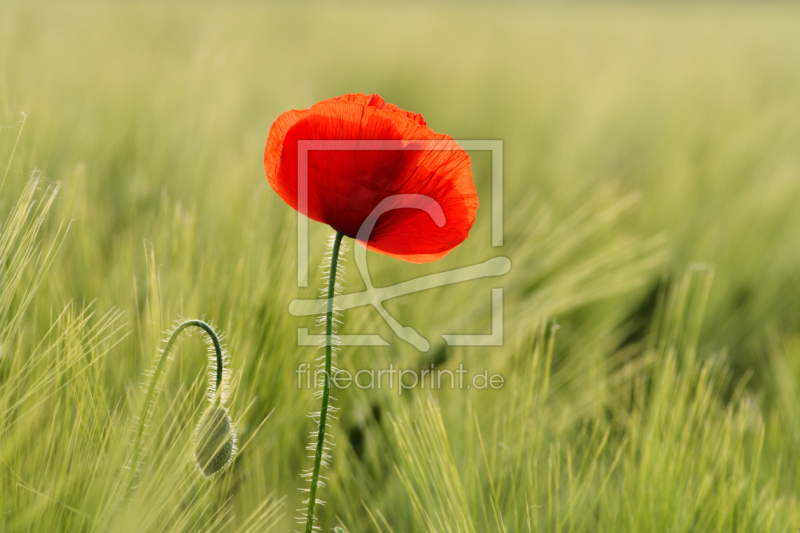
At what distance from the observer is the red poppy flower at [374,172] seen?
1.12 ft

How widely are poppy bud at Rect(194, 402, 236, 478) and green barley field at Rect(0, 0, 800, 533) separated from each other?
0.06ft

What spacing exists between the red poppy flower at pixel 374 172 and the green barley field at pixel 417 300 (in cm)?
11

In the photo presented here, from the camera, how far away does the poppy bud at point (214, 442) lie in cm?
34

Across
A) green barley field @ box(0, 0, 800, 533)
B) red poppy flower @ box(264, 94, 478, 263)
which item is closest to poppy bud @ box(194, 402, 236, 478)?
green barley field @ box(0, 0, 800, 533)

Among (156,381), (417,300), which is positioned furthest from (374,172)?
(417,300)

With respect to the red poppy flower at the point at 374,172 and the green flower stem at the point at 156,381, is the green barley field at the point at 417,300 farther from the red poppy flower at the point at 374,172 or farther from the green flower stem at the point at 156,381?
the red poppy flower at the point at 374,172

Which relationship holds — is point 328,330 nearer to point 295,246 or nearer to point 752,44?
point 295,246

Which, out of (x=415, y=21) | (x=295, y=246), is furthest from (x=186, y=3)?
(x=295, y=246)

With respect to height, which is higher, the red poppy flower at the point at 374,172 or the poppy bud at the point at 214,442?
the red poppy flower at the point at 374,172

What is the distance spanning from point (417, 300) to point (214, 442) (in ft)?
1.31

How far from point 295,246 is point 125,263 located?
0.55 ft

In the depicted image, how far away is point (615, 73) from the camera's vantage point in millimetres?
1673

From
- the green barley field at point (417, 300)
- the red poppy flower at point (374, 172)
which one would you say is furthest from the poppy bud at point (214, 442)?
the red poppy flower at point (374, 172)

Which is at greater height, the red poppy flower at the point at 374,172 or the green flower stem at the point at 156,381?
the red poppy flower at the point at 374,172
